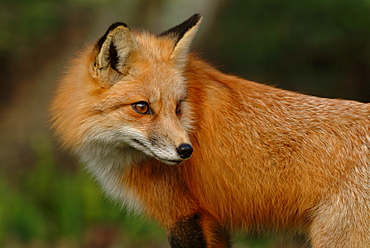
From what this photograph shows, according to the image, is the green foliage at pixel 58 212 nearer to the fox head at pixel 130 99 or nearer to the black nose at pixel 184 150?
the fox head at pixel 130 99

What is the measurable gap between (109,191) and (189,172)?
876mm

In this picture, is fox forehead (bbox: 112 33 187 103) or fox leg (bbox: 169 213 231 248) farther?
fox leg (bbox: 169 213 231 248)

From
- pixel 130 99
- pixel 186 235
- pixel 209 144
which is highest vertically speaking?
pixel 130 99

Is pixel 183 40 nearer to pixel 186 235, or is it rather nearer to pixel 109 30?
pixel 109 30

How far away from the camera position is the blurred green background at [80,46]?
28.2 feet

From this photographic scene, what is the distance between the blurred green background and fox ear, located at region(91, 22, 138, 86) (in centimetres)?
426

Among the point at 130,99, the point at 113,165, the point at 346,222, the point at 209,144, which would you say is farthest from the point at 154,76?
the point at 346,222

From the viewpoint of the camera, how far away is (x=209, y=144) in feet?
16.0

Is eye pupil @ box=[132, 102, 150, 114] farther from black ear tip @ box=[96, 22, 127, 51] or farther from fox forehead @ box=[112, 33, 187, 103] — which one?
black ear tip @ box=[96, 22, 127, 51]

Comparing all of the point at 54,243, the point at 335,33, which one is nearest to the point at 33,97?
the point at 54,243

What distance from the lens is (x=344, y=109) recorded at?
16.2 feet

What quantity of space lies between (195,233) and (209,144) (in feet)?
2.89

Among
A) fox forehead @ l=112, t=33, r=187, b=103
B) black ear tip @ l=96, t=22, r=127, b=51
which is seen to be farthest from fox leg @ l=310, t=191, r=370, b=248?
black ear tip @ l=96, t=22, r=127, b=51

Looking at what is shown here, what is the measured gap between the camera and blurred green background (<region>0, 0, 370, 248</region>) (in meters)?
8.59
